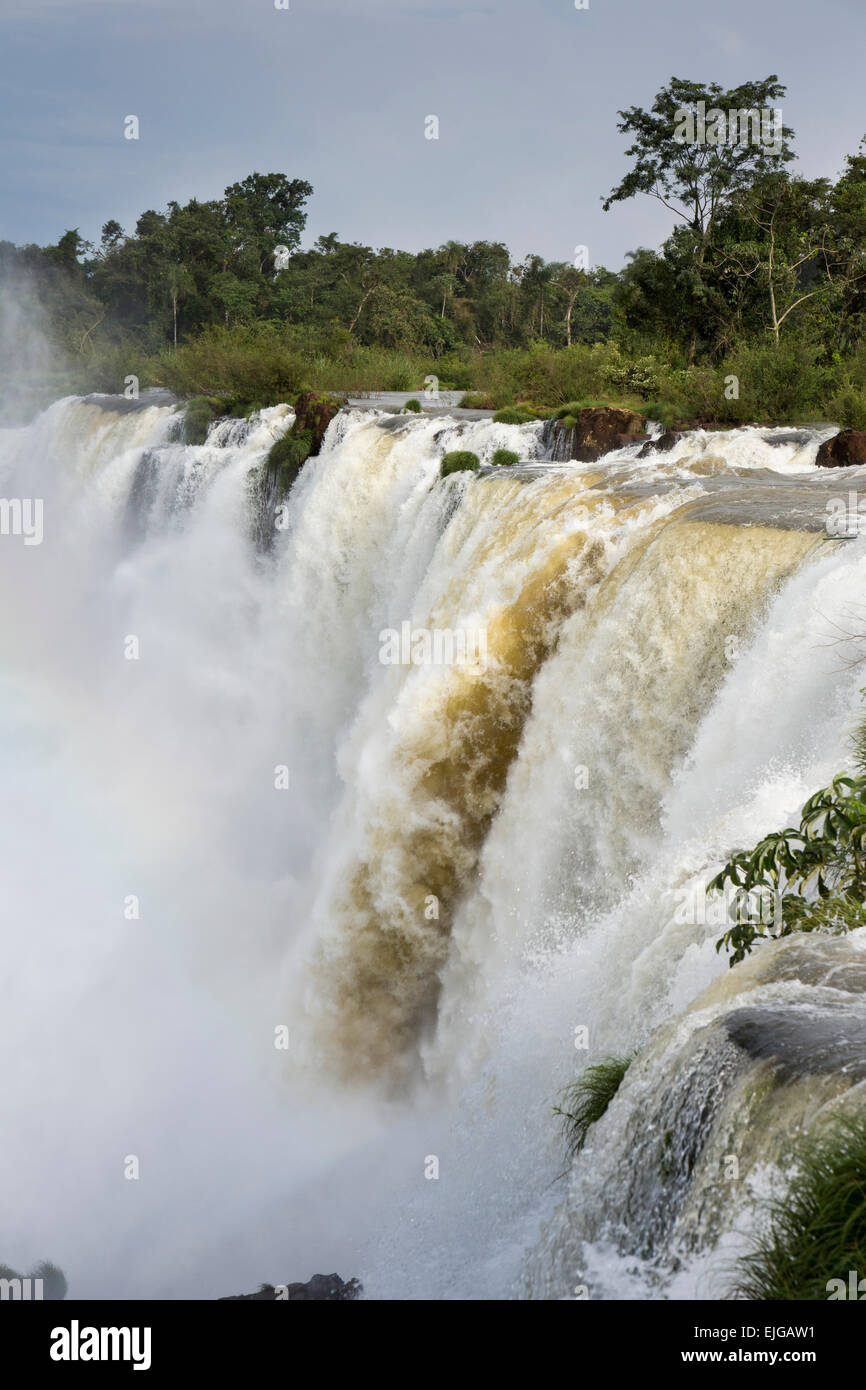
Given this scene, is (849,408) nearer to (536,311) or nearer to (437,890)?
(437,890)

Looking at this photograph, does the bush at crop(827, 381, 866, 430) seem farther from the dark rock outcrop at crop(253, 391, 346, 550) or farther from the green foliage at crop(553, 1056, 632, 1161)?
the green foliage at crop(553, 1056, 632, 1161)

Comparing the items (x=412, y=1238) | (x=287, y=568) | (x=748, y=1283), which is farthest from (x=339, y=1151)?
(x=287, y=568)

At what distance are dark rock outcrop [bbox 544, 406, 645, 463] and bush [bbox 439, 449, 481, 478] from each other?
2444 mm

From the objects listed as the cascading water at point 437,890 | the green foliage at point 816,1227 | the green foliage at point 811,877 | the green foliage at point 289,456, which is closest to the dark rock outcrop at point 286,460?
the green foliage at point 289,456

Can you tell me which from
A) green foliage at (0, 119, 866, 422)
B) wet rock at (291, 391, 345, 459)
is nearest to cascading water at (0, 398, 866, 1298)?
wet rock at (291, 391, 345, 459)

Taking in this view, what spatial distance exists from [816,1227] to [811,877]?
6.94ft

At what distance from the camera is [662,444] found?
1327 centimetres

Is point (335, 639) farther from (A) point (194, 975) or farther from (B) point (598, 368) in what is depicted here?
(B) point (598, 368)

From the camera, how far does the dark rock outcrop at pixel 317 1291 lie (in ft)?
18.9

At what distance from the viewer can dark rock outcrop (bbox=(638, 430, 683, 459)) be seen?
13094 millimetres

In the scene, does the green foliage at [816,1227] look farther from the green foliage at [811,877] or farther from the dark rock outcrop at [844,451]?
the dark rock outcrop at [844,451]

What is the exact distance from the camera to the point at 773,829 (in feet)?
17.0

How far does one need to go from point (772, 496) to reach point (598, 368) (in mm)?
11530

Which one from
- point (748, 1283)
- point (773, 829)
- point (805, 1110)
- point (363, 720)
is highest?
point (363, 720)
